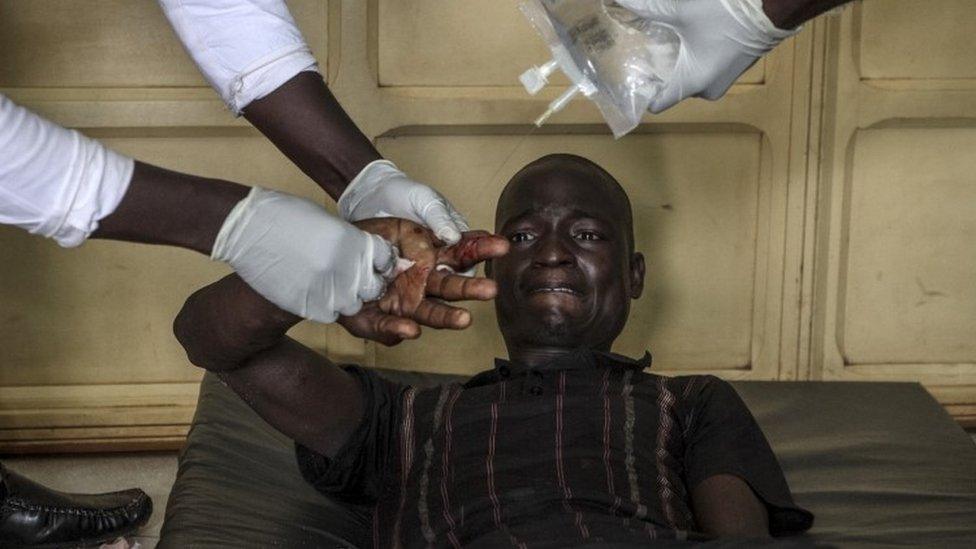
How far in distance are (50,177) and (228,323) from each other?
0.43m

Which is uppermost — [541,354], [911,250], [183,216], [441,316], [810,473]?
[183,216]

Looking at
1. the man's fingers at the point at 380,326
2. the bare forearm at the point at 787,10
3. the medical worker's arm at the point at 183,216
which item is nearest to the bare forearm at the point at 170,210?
the medical worker's arm at the point at 183,216

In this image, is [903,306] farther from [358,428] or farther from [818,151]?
[358,428]

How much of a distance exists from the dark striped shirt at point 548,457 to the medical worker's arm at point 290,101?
0.38 meters

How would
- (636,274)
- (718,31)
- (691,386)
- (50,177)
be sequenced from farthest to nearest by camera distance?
(636,274), (691,386), (718,31), (50,177)

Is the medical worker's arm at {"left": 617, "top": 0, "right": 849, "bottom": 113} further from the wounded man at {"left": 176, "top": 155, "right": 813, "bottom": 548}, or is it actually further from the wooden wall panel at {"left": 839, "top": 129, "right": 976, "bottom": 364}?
the wooden wall panel at {"left": 839, "top": 129, "right": 976, "bottom": 364}

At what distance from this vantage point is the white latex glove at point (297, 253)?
1.49 metres

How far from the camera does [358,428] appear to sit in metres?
2.11

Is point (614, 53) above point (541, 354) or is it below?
above

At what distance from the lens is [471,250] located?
166 centimetres

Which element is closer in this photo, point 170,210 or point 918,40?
point 170,210

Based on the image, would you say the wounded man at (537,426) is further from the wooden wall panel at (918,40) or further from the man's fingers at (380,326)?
the wooden wall panel at (918,40)

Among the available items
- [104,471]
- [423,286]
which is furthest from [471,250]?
[104,471]

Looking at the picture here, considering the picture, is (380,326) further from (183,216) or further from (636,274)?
(636,274)
